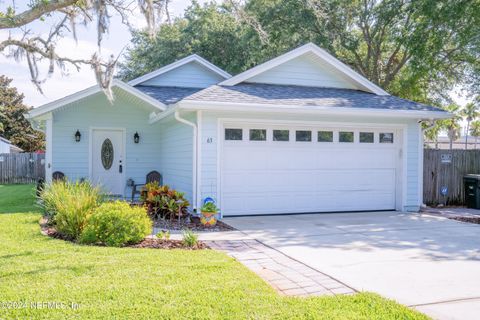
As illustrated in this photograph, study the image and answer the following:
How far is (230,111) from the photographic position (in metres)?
9.36

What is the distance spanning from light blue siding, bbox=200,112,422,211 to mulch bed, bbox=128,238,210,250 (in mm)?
2583

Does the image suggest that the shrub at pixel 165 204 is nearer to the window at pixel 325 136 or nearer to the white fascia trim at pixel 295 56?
the white fascia trim at pixel 295 56

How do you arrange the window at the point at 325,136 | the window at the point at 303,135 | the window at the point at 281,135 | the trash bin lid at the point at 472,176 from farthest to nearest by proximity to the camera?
the trash bin lid at the point at 472,176, the window at the point at 325,136, the window at the point at 303,135, the window at the point at 281,135

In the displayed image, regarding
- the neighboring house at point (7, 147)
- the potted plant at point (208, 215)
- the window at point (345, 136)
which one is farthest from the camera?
the neighboring house at point (7, 147)

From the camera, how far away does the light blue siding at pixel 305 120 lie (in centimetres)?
930

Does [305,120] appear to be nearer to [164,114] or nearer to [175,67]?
[164,114]

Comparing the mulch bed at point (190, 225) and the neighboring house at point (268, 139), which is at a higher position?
the neighboring house at point (268, 139)

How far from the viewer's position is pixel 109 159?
13109 mm

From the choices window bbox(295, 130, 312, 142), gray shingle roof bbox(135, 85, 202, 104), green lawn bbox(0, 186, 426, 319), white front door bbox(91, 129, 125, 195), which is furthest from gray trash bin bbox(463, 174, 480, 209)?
white front door bbox(91, 129, 125, 195)

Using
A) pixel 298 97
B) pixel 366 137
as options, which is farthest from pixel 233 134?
pixel 366 137

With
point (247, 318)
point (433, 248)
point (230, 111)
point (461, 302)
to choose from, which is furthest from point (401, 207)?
point (247, 318)

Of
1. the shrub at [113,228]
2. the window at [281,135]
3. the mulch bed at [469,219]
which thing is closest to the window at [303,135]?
the window at [281,135]

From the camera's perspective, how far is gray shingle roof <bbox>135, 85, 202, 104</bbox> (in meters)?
11.9

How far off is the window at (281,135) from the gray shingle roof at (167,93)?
10.3 ft
